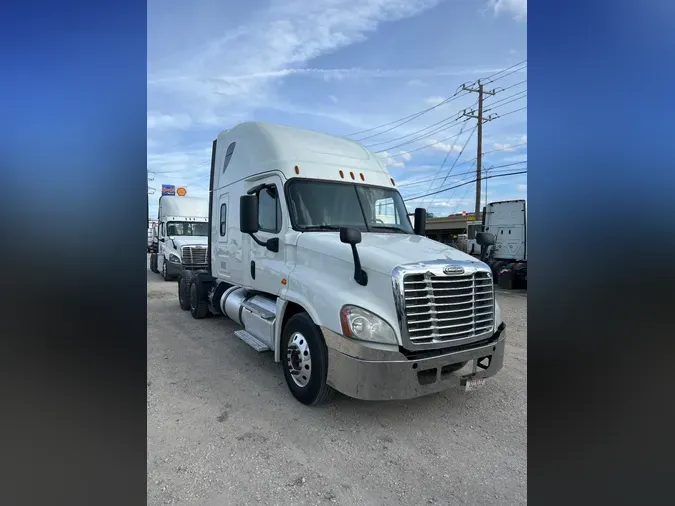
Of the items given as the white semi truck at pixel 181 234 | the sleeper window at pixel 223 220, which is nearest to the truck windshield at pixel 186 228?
the white semi truck at pixel 181 234

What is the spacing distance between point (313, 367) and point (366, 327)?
85cm

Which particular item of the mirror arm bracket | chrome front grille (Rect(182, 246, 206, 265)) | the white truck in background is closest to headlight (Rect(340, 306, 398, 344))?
the mirror arm bracket

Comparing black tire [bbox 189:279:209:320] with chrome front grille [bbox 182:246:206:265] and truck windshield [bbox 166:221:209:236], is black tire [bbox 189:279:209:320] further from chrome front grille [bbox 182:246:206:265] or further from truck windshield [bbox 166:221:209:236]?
truck windshield [bbox 166:221:209:236]

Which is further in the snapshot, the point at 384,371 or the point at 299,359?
the point at 299,359

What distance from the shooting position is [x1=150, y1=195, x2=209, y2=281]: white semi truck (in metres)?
13.4

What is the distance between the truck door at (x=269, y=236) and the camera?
465 cm

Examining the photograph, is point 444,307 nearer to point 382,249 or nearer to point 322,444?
point 382,249

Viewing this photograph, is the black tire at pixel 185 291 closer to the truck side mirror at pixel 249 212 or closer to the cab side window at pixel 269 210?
the cab side window at pixel 269 210

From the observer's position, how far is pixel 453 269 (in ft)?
11.6

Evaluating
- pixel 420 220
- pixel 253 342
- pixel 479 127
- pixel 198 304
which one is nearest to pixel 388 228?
pixel 420 220
